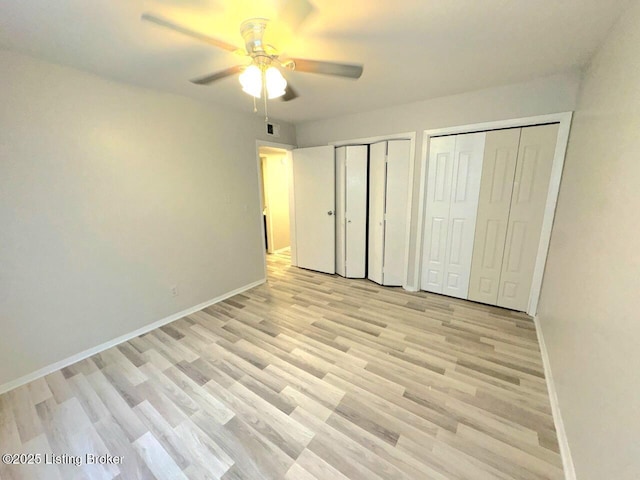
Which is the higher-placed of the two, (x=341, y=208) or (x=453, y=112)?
(x=453, y=112)

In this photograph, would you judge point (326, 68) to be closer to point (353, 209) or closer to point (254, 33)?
point (254, 33)

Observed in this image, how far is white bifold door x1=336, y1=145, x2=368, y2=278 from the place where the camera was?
3.51m

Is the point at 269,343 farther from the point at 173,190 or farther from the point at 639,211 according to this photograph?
the point at 639,211

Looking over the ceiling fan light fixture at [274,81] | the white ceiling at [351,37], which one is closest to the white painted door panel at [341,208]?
the white ceiling at [351,37]

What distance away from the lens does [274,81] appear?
1.50 m

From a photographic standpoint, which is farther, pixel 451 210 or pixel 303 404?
pixel 451 210

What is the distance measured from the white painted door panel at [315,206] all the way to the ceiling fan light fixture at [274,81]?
2092 mm

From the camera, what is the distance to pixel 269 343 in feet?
7.58

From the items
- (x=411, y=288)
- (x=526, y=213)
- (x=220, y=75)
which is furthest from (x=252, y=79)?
(x=411, y=288)

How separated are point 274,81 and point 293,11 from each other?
0.37 m

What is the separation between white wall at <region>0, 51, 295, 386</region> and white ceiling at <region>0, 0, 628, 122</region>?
31 centimetres

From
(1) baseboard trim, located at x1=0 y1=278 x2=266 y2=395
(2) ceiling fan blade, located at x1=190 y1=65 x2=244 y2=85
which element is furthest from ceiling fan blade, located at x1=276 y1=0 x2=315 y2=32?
(1) baseboard trim, located at x1=0 y1=278 x2=266 y2=395

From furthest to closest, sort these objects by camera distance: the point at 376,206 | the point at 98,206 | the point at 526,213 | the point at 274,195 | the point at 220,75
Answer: the point at 274,195 < the point at 376,206 < the point at 526,213 < the point at 98,206 < the point at 220,75

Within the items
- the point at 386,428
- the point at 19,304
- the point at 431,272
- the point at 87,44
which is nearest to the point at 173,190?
the point at 87,44
